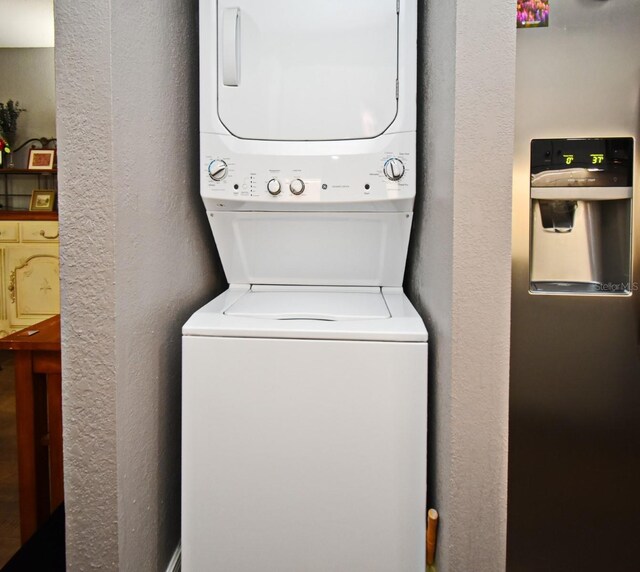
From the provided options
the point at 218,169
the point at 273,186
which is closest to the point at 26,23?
the point at 218,169

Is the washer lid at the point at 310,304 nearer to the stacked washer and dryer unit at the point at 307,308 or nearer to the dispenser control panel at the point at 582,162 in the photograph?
the stacked washer and dryer unit at the point at 307,308

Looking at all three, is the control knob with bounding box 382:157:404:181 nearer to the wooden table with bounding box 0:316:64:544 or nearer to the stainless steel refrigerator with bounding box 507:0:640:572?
the stainless steel refrigerator with bounding box 507:0:640:572

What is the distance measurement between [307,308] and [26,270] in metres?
3.44

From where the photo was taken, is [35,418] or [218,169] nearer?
[218,169]

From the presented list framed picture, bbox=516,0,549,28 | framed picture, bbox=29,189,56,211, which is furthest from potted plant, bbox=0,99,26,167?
framed picture, bbox=516,0,549,28

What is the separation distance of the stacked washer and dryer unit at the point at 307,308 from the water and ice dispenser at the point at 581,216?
0.38m

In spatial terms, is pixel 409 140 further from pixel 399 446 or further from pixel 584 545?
pixel 584 545

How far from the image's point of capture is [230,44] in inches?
49.5

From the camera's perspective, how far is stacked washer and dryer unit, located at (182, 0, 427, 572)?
1.04 meters

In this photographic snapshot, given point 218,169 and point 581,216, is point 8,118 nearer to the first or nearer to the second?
point 218,169

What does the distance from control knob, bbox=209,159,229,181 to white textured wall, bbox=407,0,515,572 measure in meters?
0.63

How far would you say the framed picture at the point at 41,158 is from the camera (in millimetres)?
4215

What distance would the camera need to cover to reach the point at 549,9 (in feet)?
3.95

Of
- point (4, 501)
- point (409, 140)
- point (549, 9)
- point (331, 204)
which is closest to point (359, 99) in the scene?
point (409, 140)
